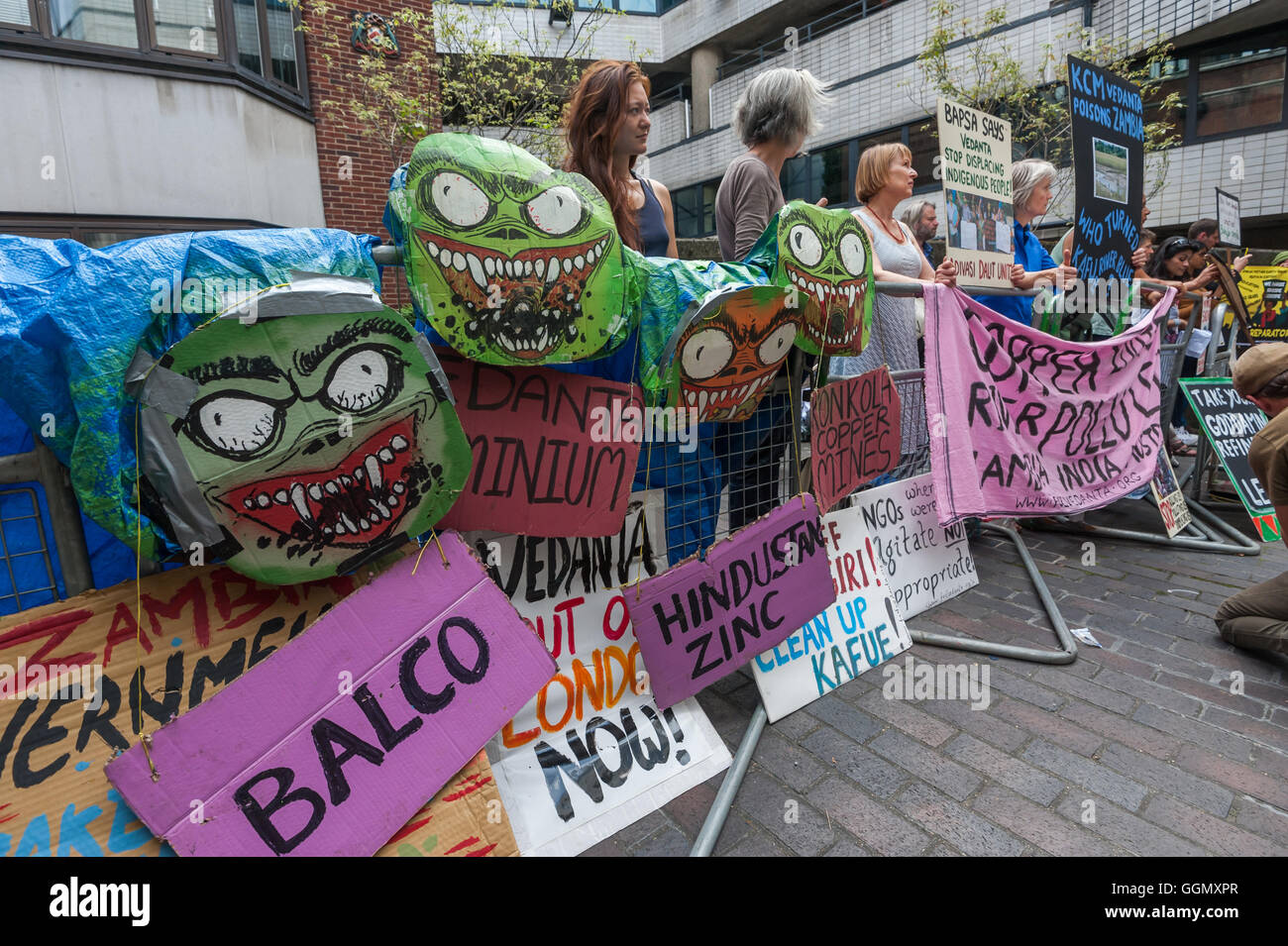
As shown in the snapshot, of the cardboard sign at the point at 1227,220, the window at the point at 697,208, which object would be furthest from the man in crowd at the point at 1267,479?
the window at the point at 697,208

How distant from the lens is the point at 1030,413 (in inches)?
145

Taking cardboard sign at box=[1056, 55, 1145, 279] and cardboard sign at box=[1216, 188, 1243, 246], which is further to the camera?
cardboard sign at box=[1216, 188, 1243, 246]

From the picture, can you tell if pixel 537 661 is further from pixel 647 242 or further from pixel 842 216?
pixel 842 216

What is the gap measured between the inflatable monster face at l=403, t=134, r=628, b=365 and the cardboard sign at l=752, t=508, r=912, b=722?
1533 mm

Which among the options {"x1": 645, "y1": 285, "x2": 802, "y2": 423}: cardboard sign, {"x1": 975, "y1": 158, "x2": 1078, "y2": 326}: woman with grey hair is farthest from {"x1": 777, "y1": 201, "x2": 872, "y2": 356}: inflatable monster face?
{"x1": 975, "y1": 158, "x2": 1078, "y2": 326}: woman with grey hair

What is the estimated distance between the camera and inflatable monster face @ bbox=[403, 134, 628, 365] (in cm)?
161

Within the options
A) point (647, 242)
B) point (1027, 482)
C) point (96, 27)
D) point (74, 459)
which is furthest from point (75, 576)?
point (96, 27)

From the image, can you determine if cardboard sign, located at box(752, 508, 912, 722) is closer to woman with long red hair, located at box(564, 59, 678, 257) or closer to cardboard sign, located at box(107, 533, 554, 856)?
cardboard sign, located at box(107, 533, 554, 856)

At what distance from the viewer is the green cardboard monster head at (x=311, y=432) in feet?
4.49

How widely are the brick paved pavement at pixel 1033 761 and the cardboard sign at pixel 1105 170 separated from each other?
2256 mm

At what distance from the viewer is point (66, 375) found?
4.31ft

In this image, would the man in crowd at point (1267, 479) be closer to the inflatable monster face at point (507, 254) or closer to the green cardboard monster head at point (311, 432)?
the inflatable monster face at point (507, 254)

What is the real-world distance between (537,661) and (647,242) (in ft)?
5.76

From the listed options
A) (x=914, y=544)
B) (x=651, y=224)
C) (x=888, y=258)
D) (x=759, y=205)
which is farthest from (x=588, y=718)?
(x=888, y=258)
